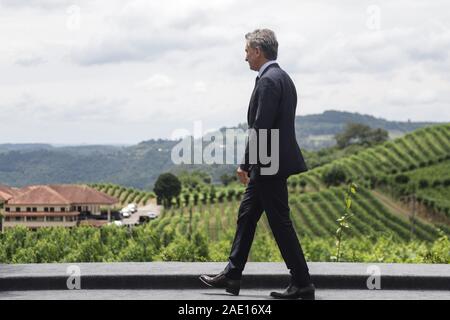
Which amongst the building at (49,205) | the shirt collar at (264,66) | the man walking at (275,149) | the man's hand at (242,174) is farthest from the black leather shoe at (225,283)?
the building at (49,205)

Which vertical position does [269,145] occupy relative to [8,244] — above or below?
above

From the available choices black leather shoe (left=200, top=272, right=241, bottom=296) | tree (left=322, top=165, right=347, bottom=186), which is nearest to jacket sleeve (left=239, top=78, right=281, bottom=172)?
black leather shoe (left=200, top=272, right=241, bottom=296)

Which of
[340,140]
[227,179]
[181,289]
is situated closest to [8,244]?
→ [181,289]

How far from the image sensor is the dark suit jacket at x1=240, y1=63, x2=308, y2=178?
5070 millimetres

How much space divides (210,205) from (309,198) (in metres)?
22.0

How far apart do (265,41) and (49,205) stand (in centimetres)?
7011

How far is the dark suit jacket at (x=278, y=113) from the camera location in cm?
507

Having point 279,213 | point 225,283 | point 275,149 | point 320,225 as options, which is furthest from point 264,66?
Answer: point 320,225

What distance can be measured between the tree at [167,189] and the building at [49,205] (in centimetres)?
2334

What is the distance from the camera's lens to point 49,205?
72938 mm

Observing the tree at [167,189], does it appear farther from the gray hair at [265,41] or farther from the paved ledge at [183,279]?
the gray hair at [265,41]

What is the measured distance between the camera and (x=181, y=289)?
5.91m

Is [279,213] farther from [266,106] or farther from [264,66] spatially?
[264,66]
